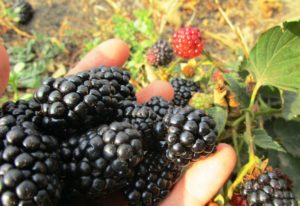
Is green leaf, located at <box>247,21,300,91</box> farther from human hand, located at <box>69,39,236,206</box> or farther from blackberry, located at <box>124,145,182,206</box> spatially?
blackberry, located at <box>124,145,182,206</box>

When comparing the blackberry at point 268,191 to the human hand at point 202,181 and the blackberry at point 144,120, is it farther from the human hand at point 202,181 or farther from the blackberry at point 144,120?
the blackberry at point 144,120

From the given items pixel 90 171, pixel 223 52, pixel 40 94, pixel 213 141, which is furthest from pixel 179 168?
pixel 223 52

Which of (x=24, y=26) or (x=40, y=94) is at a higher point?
(x=40, y=94)

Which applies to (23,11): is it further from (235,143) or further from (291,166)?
(291,166)

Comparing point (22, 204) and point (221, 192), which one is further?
point (221, 192)

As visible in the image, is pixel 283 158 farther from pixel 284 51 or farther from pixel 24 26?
pixel 24 26

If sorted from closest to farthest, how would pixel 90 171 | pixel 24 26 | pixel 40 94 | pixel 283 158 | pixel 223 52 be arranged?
pixel 90 171 < pixel 40 94 < pixel 283 158 < pixel 223 52 < pixel 24 26

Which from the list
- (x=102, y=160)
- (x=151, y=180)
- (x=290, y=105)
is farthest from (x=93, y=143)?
(x=290, y=105)

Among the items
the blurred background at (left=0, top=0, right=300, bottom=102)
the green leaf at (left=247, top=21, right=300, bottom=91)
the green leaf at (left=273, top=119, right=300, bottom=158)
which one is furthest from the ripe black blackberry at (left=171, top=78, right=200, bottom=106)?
the blurred background at (left=0, top=0, right=300, bottom=102)
